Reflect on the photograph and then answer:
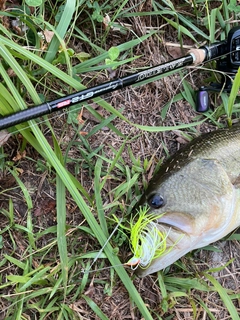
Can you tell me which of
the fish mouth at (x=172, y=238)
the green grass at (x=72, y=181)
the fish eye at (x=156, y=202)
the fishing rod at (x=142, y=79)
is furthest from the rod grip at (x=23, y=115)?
the fish mouth at (x=172, y=238)

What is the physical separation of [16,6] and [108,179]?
1313mm

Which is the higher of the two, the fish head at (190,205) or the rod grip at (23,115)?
the rod grip at (23,115)

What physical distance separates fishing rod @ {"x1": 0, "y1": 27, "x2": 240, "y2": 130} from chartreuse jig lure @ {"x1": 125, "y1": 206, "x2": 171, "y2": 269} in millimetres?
834

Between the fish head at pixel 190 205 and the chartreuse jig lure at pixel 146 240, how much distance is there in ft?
0.12

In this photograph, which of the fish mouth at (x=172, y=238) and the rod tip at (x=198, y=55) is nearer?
the fish mouth at (x=172, y=238)

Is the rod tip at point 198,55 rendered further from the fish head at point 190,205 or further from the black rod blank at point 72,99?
the fish head at point 190,205

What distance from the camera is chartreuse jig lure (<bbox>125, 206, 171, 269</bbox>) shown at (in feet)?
8.38

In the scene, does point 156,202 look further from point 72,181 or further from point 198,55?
point 198,55

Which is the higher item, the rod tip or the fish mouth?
the rod tip

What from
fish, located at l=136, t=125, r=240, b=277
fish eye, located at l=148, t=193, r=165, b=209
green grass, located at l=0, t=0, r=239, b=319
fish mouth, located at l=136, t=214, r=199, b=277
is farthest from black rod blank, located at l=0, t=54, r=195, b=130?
fish mouth, located at l=136, t=214, r=199, b=277

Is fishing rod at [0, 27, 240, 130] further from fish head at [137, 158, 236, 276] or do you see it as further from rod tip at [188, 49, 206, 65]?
fish head at [137, 158, 236, 276]

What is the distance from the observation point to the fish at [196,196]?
2598mm

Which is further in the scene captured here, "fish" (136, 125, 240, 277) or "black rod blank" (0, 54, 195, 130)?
"fish" (136, 125, 240, 277)

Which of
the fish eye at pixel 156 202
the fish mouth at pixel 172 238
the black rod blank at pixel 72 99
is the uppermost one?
the black rod blank at pixel 72 99
